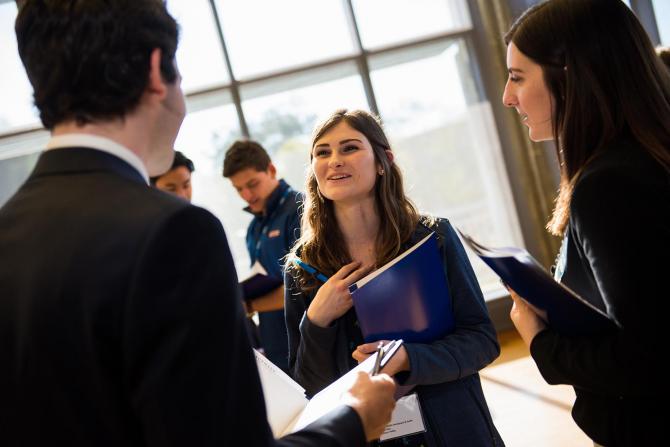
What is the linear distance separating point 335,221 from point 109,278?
4.34ft

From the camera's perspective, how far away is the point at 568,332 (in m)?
1.25

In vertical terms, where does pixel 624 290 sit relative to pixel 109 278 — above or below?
below

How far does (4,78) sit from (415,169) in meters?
3.87

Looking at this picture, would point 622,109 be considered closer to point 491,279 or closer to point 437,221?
point 437,221

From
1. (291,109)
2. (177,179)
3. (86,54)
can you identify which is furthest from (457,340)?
(291,109)

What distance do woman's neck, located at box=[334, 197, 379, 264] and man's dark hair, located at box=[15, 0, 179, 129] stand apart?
3.85 feet

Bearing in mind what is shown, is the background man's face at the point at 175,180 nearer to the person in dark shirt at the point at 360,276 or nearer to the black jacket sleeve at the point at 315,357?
the person in dark shirt at the point at 360,276

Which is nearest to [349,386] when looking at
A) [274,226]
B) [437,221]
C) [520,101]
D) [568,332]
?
[568,332]

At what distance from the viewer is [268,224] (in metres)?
3.45

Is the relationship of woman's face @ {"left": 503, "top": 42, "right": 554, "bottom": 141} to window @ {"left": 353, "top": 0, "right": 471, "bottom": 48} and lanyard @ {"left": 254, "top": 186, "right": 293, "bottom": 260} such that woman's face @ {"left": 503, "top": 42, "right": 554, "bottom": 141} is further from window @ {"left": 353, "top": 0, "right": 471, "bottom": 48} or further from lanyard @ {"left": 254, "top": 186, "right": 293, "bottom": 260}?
window @ {"left": 353, "top": 0, "right": 471, "bottom": 48}

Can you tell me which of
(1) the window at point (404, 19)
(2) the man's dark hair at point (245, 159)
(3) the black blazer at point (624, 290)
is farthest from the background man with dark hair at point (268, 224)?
(1) the window at point (404, 19)

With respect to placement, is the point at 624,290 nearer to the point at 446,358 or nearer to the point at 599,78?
the point at 599,78

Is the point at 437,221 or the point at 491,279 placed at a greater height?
the point at 437,221

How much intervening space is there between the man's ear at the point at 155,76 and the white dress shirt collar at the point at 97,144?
100 mm
